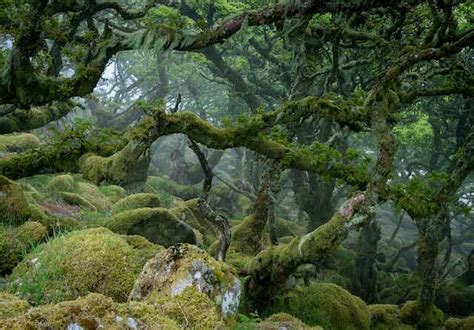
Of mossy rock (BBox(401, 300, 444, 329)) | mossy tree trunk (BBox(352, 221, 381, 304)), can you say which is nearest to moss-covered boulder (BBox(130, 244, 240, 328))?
mossy rock (BBox(401, 300, 444, 329))

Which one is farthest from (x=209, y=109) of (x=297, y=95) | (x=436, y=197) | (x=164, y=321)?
(x=164, y=321)

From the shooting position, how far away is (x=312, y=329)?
278 inches

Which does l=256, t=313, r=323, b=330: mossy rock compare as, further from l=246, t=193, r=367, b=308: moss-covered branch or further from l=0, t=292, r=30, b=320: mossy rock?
l=0, t=292, r=30, b=320: mossy rock

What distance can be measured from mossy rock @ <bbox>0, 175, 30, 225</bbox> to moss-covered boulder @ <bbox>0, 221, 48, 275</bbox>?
1.78ft

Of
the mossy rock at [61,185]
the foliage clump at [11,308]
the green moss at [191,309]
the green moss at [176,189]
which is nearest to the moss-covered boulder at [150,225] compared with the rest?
the green moss at [191,309]

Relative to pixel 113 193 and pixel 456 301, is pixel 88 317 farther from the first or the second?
pixel 456 301

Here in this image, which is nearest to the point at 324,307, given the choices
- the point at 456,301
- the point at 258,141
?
the point at 258,141

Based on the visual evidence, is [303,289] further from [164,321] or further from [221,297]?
[164,321]

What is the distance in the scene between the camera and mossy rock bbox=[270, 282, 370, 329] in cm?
1008

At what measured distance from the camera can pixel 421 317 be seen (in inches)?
501

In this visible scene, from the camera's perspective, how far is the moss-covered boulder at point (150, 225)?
11.7m

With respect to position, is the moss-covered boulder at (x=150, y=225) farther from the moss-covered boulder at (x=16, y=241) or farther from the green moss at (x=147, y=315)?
the green moss at (x=147, y=315)

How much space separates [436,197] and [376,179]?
313cm

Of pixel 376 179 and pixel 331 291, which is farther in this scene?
pixel 331 291
